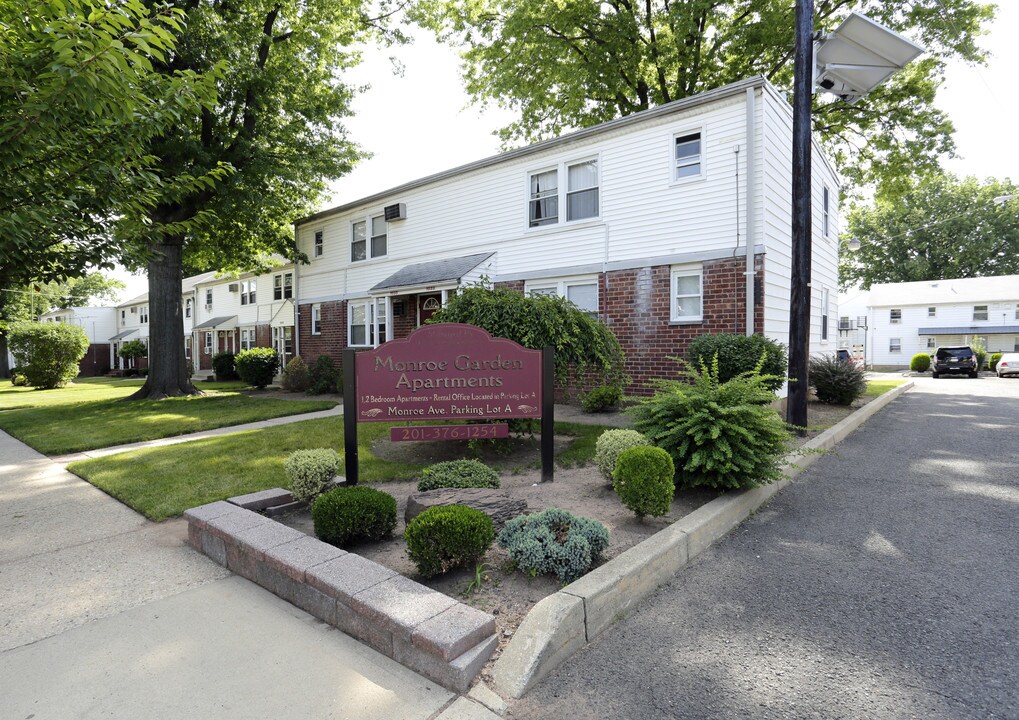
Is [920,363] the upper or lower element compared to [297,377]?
lower

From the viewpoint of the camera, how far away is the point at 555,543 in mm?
3586

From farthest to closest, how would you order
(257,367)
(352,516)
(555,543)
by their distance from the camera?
1. (257,367)
2. (352,516)
3. (555,543)

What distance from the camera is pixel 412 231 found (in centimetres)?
1686

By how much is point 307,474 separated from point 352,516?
1211 millimetres

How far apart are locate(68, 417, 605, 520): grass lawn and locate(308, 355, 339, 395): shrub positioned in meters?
7.31

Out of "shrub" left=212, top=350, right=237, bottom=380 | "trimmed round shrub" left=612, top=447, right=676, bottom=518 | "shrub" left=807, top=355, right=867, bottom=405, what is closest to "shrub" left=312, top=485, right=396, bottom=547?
"trimmed round shrub" left=612, top=447, right=676, bottom=518

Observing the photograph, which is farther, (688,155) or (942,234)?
(942,234)

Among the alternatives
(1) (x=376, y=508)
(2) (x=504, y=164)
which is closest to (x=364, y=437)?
(1) (x=376, y=508)

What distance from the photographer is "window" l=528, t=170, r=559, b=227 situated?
44.4 feet

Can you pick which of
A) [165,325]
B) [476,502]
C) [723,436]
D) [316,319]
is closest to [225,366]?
[316,319]

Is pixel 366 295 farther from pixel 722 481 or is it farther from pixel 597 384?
pixel 722 481

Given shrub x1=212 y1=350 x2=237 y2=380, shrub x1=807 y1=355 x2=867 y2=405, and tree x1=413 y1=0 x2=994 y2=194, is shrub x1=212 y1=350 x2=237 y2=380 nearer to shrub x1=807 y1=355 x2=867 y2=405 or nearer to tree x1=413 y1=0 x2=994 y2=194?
tree x1=413 y1=0 x2=994 y2=194

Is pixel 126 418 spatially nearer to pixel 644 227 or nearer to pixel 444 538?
pixel 444 538

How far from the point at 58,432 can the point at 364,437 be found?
6230mm
